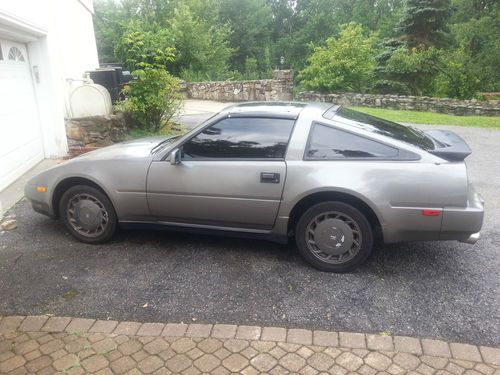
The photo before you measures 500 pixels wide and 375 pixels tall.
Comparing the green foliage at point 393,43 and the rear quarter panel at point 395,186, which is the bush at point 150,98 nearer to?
the green foliage at point 393,43

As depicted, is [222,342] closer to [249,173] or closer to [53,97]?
[249,173]

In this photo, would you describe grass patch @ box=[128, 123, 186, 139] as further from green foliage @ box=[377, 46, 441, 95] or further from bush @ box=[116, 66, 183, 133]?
green foliage @ box=[377, 46, 441, 95]

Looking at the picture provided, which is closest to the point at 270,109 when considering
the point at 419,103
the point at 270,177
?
the point at 270,177

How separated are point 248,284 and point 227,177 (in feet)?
3.27

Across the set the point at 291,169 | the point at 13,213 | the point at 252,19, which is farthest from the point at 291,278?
the point at 252,19

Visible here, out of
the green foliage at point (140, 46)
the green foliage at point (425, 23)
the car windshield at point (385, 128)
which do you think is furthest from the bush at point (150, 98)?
the green foliage at point (425, 23)

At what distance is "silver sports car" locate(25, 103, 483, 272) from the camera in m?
3.61

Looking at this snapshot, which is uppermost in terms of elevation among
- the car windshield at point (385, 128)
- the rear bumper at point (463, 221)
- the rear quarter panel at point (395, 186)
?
the car windshield at point (385, 128)

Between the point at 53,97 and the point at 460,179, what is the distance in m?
7.10

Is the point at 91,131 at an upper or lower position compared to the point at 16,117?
lower

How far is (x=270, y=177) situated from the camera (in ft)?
12.7

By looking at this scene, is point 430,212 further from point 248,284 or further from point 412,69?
point 412,69

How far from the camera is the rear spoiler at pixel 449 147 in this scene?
3.62 meters

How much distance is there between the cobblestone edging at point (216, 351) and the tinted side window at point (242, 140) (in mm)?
1614
